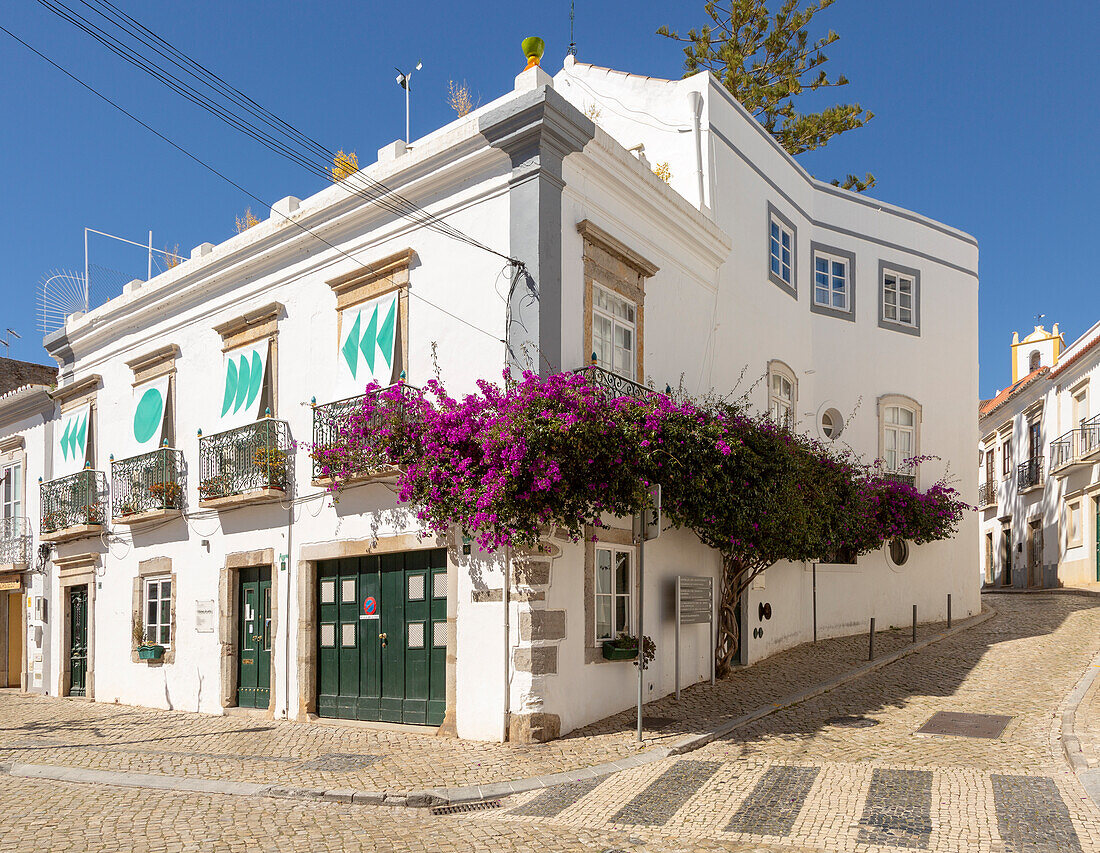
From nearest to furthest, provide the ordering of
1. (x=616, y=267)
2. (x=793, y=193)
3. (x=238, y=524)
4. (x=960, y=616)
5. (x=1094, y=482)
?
1. (x=616, y=267)
2. (x=238, y=524)
3. (x=793, y=193)
4. (x=960, y=616)
5. (x=1094, y=482)

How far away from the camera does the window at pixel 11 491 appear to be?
19.9 metres

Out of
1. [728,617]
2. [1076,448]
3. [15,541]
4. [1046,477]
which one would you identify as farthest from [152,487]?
[1046,477]

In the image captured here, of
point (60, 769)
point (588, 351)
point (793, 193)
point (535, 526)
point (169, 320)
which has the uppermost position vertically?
point (793, 193)

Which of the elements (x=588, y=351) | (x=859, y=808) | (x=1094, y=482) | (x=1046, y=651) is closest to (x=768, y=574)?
(x=1046, y=651)

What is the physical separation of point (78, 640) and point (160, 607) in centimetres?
351

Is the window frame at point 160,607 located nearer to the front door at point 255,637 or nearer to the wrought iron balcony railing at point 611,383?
the front door at point 255,637

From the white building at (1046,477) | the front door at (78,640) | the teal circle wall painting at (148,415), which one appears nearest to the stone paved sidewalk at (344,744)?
the front door at (78,640)

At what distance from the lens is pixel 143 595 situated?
15.8 m

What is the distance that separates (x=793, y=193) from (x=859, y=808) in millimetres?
13004

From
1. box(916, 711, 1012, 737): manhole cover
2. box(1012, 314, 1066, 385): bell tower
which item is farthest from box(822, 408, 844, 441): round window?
box(1012, 314, 1066, 385): bell tower

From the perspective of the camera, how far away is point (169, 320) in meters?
15.9

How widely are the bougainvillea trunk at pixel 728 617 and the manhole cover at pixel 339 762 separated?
18.6ft

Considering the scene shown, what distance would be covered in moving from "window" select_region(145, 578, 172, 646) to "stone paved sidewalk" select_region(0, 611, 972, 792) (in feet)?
3.79

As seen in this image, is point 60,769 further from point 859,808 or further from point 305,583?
point 859,808
